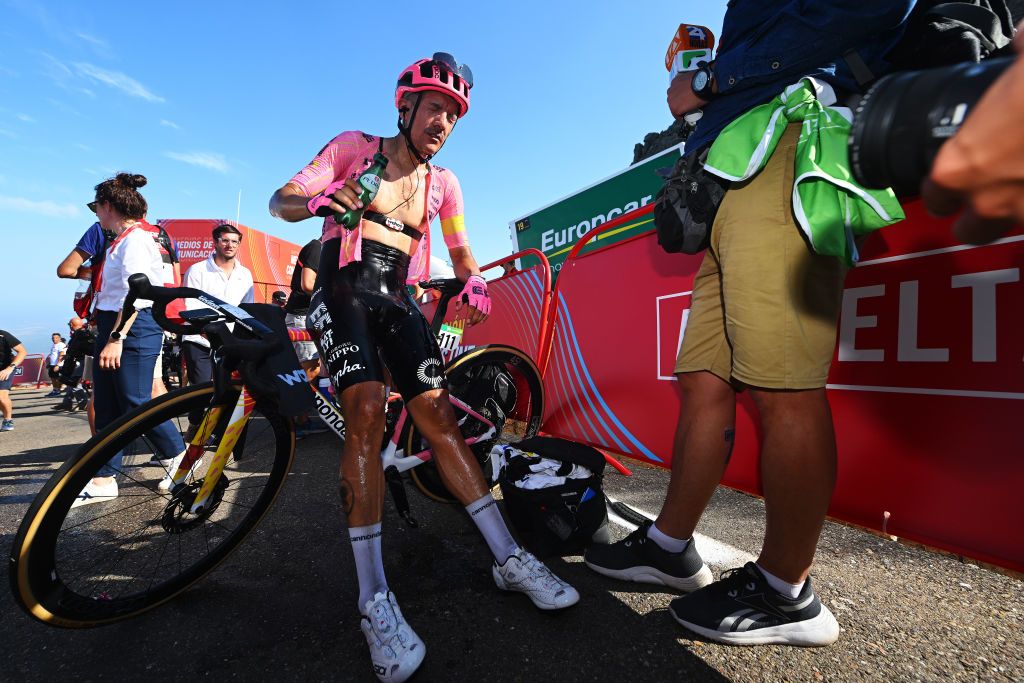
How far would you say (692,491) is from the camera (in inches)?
65.3

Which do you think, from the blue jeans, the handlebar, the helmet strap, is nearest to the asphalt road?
the handlebar

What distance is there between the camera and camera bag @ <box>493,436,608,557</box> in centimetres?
204

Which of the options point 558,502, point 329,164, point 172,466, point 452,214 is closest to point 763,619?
point 558,502

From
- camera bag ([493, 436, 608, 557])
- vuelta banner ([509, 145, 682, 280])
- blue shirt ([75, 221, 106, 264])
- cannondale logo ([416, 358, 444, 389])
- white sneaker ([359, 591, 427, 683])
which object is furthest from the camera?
vuelta banner ([509, 145, 682, 280])

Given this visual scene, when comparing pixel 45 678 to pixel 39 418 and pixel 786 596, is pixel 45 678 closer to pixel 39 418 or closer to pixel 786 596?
pixel 786 596

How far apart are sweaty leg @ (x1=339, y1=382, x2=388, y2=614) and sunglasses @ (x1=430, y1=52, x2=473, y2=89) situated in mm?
1518

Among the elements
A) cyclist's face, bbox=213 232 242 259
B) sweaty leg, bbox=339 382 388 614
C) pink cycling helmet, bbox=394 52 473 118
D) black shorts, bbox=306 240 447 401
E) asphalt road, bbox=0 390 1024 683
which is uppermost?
pink cycling helmet, bbox=394 52 473 118

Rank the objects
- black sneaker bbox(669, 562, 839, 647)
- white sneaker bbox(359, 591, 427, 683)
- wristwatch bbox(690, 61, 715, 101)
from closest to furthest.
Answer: white sneaker bbox(359, 591, 427, 683)
black sneaker bbox(669, 562, 839, 647)
wristwatch bbox(690, 61, 715, 101)

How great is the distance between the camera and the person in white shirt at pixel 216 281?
421 centimetres

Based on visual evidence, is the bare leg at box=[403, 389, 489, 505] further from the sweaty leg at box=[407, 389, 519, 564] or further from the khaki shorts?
the khaki shorts

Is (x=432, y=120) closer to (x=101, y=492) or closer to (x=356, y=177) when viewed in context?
(x=356, y=177)

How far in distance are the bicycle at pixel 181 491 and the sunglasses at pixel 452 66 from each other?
106 centimetres

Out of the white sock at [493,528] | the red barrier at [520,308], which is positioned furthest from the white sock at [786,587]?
the red barrier at [520,308]

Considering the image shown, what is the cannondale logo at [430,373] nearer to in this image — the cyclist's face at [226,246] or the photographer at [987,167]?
the photographer at [987,167]
